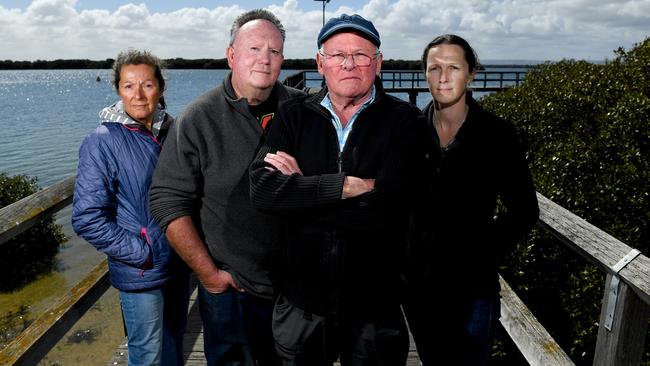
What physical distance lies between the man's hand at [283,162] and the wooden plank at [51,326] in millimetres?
1485

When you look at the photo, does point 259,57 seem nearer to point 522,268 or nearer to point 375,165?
point 375,165

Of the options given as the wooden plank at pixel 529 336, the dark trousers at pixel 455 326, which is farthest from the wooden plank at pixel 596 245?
the wooden plank at pixel 529 336

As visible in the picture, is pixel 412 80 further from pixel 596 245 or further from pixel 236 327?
pixel 596 245

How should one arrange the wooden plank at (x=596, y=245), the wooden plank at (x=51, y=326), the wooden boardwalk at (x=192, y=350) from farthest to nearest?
1. the wooden boardwalk at (x=192, y=350)
2. the wooden plank at (x=51, y=326)
3. the wooden plank at (x=596, y=245)

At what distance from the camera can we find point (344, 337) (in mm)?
2033

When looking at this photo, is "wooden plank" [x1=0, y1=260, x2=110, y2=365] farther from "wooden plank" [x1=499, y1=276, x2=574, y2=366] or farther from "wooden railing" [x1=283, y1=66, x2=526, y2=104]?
"wooden railing" [x1=283, y1=66, x2=526, y2=104]

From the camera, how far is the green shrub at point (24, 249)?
10.7m

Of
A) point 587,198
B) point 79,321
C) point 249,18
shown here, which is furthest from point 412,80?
point 249,18

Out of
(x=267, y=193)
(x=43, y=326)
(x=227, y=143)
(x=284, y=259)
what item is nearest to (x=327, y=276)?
(x=284, y=259)

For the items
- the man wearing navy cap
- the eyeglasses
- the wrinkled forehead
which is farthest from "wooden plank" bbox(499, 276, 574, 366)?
the wrinkled forehead

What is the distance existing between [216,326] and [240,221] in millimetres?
598

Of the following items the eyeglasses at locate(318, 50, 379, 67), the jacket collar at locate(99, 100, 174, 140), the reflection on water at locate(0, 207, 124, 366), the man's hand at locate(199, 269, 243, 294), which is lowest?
the reflection on water at locate(0, 207, 124, 366)

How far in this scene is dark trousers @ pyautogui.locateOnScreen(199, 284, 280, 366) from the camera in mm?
2402

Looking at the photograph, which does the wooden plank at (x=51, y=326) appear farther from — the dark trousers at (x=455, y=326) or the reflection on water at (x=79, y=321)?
the reflection on water at (x=79, y=321)
